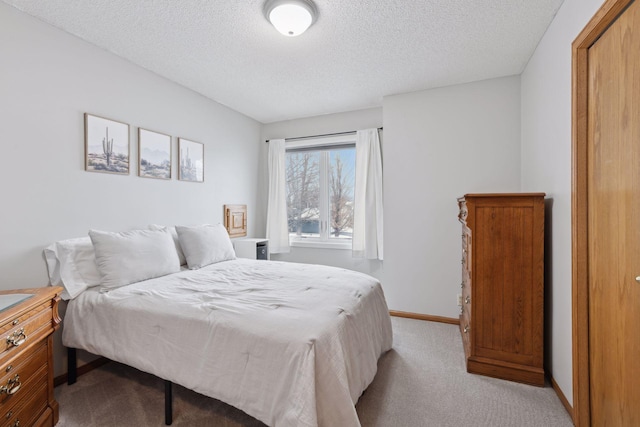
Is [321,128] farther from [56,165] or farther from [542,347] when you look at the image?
[542,347]

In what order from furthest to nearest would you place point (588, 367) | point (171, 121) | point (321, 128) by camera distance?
point (321, 128) < point (171, 121) < point (588, 367)

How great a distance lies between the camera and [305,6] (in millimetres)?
1853

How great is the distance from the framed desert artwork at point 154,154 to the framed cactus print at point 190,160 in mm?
148

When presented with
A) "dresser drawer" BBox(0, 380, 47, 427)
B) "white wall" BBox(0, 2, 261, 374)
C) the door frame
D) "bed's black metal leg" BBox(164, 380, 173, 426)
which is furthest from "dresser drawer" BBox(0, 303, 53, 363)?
the door frame

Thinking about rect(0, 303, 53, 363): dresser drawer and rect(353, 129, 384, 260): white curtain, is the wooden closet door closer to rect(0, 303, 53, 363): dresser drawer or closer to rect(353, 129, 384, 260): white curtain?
rect(353, 129, 384, 260): white curtain

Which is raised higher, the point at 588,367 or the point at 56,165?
the point at 56,165

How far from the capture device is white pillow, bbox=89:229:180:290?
6.88ft

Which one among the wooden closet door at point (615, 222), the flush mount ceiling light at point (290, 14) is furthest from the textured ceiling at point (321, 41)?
the wooden closet door at point (615, 222)

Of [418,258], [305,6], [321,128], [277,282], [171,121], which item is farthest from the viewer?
[321,128]

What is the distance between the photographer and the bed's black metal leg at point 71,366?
2.08 meters

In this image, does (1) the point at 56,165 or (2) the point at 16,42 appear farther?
(1) the point at 56,165

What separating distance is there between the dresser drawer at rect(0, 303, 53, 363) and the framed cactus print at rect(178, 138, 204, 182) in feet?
5.96

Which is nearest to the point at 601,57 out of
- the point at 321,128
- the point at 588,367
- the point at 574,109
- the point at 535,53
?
the point at 574,109

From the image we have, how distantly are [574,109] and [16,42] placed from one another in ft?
11.6
